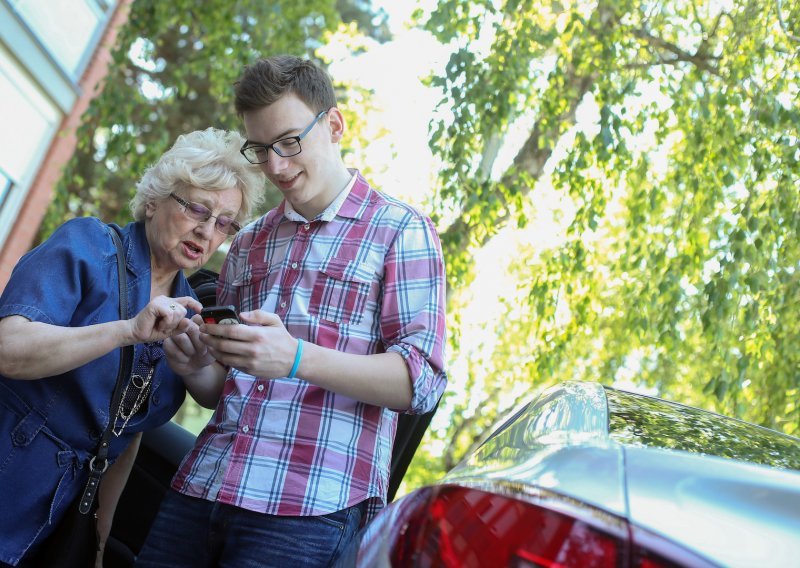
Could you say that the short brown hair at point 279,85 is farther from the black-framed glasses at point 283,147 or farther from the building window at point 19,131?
the building window at point 19,131

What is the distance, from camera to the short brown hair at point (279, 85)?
2.40 metres

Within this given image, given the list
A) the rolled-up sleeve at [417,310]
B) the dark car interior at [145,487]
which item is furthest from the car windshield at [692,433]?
the dark car interior at [145,487]

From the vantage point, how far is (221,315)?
6.47ft

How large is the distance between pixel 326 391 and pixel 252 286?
430 millimetres

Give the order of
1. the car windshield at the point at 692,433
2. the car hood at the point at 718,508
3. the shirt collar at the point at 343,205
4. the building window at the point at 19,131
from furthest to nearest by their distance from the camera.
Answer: the building window at the point at 19,131
the shirt collar at the point at 343,205
the car windshield at the point at 692,433
the car hood at the point at 718,508

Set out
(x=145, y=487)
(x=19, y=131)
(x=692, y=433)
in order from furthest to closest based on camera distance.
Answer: (x=19, y=131) → (x=145, y=487) → (x=692, y=433)

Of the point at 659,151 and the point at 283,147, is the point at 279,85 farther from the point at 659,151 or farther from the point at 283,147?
the point at 659,151

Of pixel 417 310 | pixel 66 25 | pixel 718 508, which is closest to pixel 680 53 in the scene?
pixel 417 310

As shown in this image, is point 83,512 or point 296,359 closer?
point 296,359

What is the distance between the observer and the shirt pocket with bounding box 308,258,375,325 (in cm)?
217

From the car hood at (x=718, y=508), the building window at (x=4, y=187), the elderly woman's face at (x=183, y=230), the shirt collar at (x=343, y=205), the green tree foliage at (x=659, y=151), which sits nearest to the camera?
the car hood at (x=718, y=508)

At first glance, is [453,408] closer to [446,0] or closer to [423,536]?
[446,0]

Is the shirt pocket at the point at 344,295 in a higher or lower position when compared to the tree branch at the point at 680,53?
lower

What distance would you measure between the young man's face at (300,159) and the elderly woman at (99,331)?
0.82 feet
